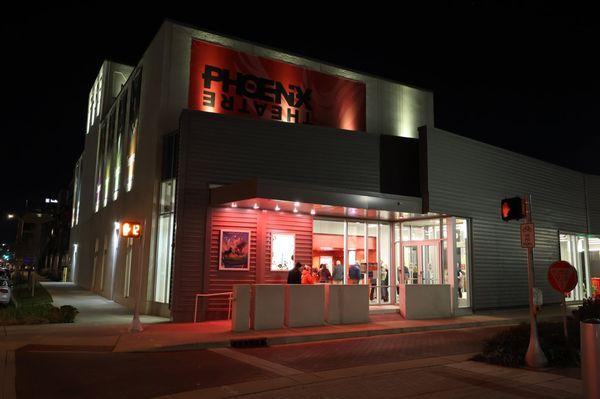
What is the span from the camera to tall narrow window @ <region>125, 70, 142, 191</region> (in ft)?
74.0

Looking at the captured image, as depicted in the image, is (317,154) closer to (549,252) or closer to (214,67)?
(214,67)

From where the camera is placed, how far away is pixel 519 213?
10492 millimetres

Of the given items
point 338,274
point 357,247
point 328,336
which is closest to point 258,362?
point 328,336

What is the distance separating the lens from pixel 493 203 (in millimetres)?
22188

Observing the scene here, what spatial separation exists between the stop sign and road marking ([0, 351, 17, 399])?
10.2 metres

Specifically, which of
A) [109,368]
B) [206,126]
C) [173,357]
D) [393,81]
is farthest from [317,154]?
[109,368]

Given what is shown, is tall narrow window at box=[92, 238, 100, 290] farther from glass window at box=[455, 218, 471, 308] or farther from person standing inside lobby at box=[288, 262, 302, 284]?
glass window at box=[455, 218, 471, 308]

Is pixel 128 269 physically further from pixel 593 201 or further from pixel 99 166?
pixel 593 201

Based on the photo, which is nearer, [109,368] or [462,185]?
[109,368]

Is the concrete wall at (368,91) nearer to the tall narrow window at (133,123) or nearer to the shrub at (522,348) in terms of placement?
the tall narrow window at (133,123)

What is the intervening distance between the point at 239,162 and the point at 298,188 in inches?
115

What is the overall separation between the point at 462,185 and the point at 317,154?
260 inches

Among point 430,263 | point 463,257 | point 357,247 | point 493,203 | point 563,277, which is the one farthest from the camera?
point 493,203

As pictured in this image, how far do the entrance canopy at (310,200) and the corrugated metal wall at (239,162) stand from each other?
3.02ft
